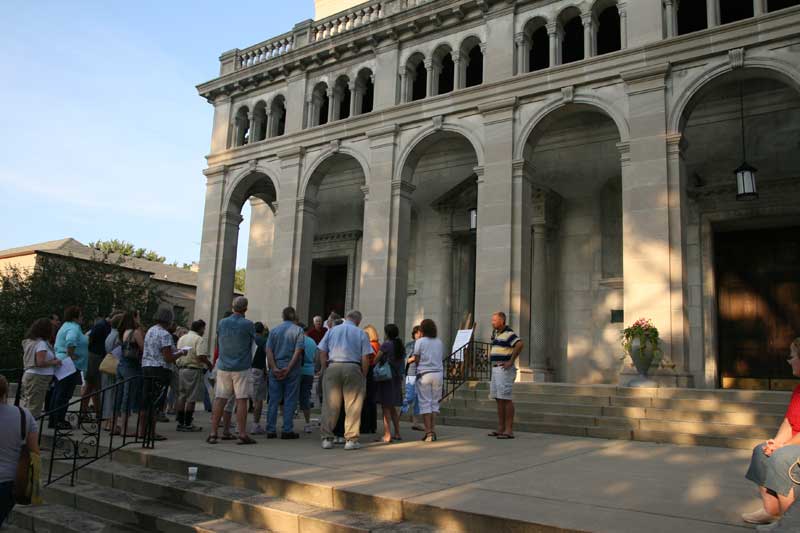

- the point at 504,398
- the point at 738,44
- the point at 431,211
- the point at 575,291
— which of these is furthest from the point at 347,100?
the point at 504,398

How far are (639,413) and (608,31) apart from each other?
1042 cm

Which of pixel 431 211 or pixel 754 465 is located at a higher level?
pixel 431 211

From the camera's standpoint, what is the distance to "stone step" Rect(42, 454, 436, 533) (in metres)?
5.34

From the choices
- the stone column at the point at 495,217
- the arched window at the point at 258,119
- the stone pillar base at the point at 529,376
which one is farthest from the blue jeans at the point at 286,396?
the arched window at the point at 258,119

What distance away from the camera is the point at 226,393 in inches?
352

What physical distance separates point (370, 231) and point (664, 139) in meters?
8.11

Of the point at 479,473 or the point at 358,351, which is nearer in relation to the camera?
the point at 479,473

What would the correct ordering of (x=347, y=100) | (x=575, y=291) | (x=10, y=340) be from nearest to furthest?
(x=575, y=291)
(x=347, y=100)
(x=10, y=340)

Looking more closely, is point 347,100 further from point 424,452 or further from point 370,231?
point 424,452

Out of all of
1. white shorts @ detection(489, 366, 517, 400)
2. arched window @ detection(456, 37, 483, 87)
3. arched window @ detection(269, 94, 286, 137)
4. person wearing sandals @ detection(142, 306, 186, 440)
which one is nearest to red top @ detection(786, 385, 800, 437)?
white shorts @ detection(489, 366, 517, 400)

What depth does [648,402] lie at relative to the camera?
11664mm

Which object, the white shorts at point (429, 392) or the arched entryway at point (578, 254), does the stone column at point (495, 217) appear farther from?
the white shorts at point (429, 392)

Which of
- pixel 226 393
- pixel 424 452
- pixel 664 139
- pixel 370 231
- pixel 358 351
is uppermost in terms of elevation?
pixel 664 139

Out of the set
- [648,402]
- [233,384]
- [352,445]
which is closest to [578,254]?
[648,402]
